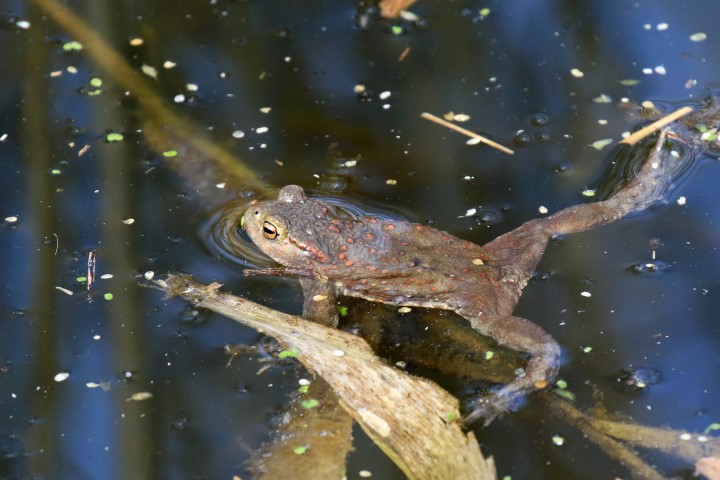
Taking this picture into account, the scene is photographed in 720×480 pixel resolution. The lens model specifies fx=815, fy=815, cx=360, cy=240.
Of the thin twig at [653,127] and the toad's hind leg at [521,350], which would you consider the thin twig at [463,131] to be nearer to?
the thin twig at [653,127]

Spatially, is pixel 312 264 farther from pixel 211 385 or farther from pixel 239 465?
pixel 239 465

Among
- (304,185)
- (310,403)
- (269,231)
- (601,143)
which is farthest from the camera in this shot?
(601,143)

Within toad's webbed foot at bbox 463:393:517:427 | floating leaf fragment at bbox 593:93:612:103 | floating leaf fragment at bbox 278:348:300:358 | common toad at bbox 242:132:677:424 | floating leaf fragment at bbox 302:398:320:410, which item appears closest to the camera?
toad's webbed foot at bbox 463:393:517:427

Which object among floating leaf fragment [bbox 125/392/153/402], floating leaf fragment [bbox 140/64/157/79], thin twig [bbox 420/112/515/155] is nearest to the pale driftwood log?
floating leaf fragment [bbox 125/392/153/402]

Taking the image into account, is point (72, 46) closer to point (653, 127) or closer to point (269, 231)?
point (269, 231)

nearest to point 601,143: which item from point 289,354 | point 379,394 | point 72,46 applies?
point 379,394

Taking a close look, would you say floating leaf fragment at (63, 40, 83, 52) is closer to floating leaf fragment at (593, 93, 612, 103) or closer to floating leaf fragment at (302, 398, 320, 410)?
floating leaf fragment at (302, 398, 320, 410)
